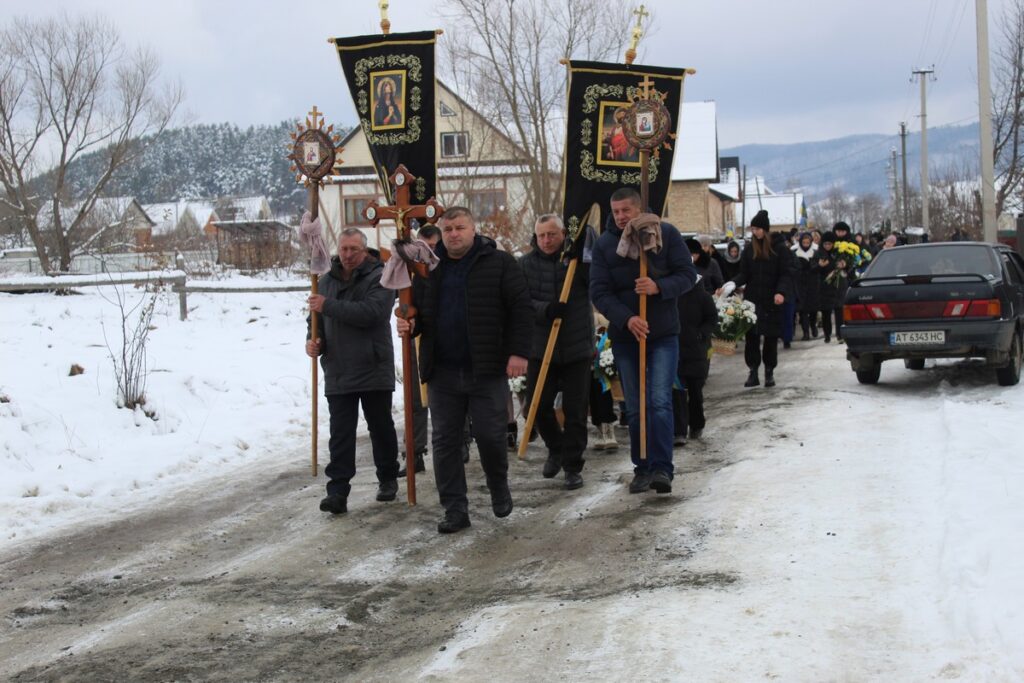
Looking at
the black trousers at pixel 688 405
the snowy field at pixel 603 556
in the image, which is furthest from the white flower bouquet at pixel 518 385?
the black trousers at pixel 688 405

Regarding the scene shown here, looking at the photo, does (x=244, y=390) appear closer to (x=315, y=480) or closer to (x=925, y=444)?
(x=315, y=480)

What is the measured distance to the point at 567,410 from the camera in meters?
8.61

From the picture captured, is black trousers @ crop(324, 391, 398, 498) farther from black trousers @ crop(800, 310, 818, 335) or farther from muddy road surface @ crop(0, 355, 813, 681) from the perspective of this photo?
black trousers @ crop(800, 310, 818, 335)

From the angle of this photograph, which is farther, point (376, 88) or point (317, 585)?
point (376, 88)

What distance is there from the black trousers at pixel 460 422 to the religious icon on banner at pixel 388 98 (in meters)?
2.90

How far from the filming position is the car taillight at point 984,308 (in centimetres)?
1178

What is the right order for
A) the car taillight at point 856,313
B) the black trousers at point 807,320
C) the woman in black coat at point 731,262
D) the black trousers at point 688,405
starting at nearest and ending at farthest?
1. the black trousers at point 688,405
2. the car taillight at point 856,313
3. the woman in black coat at point 731,262
4. the black trousers at point 807,320

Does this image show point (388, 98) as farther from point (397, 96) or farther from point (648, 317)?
point (648, 317)

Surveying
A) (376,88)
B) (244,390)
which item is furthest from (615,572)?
(244,390)

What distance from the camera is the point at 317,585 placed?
6211mm

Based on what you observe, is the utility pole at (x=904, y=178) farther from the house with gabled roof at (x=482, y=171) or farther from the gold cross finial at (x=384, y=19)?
the gold cross finial at (x=384, y=19)

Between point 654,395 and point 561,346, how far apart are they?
3.58ft

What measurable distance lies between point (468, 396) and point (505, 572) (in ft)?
4.89

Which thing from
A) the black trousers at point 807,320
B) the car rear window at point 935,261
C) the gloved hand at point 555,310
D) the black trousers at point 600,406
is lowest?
the black trousers at point 600,406
